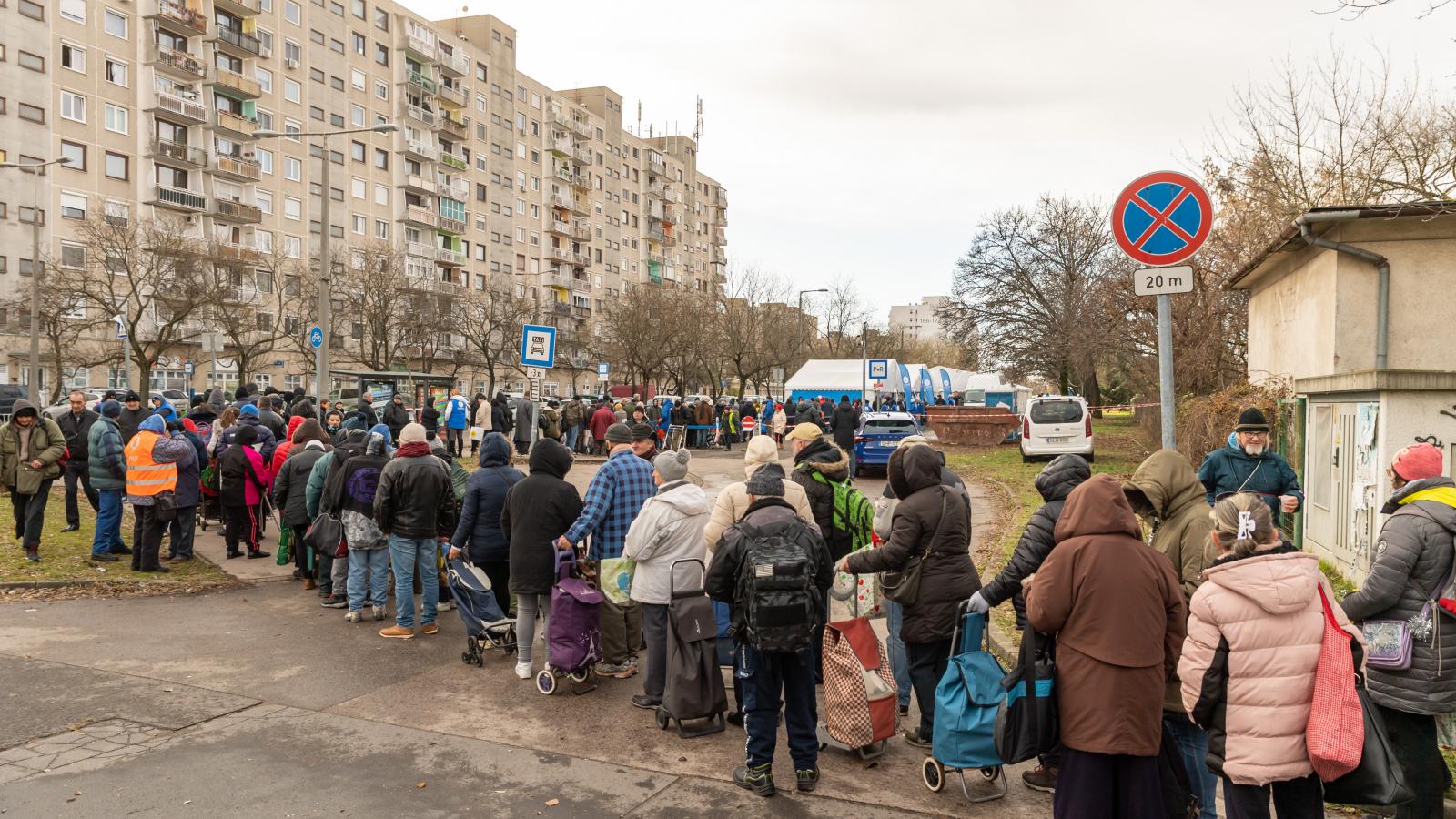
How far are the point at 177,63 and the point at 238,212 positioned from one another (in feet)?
26.4

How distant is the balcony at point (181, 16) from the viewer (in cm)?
4944

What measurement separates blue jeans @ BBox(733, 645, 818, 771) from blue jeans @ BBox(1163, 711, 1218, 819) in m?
1.73

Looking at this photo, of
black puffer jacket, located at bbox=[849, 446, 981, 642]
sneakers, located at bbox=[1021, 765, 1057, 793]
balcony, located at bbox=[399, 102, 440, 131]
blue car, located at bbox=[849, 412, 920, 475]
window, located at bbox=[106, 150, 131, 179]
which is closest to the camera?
sneakers, located at bbox=[1021, 765, 1057, 793]

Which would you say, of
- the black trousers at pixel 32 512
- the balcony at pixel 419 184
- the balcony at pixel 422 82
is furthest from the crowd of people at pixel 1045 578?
the balcony at pixel 422 82

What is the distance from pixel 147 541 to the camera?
34.3ft

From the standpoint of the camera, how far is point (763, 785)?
4945mm

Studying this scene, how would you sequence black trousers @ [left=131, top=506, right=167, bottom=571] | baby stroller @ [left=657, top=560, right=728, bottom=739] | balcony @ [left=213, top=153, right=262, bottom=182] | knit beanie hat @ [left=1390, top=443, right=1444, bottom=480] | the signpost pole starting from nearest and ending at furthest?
1. knit beanie hat @ [left=1390, top=443, right=1444, bottom=480]
2. the signpost pole
3. baby stroller @ [left=657, top=560, right=728, bottom=739]
4. black trousers @ [left=131, top=506, right=167, bottom=571]
5. balcony @ [left=213, top=153, right=262, bottom=182]

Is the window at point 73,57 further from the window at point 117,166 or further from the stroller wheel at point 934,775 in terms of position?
the stroller wheel at point 934,775

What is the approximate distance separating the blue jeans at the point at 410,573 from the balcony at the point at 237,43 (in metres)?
55.5

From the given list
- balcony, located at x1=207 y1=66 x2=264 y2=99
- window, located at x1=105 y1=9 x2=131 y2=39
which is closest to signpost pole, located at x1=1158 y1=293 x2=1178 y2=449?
window, located at x1=105 y1=9 x2=131 y2=39

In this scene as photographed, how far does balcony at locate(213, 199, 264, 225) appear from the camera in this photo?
173 feet

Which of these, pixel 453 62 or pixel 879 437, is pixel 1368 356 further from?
pixel 453 62

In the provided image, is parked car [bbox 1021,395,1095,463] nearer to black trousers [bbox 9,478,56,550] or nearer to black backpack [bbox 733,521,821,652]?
black backpack [bbox 733,521,821,652]

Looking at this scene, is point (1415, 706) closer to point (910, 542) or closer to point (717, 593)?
point (910, 542)
